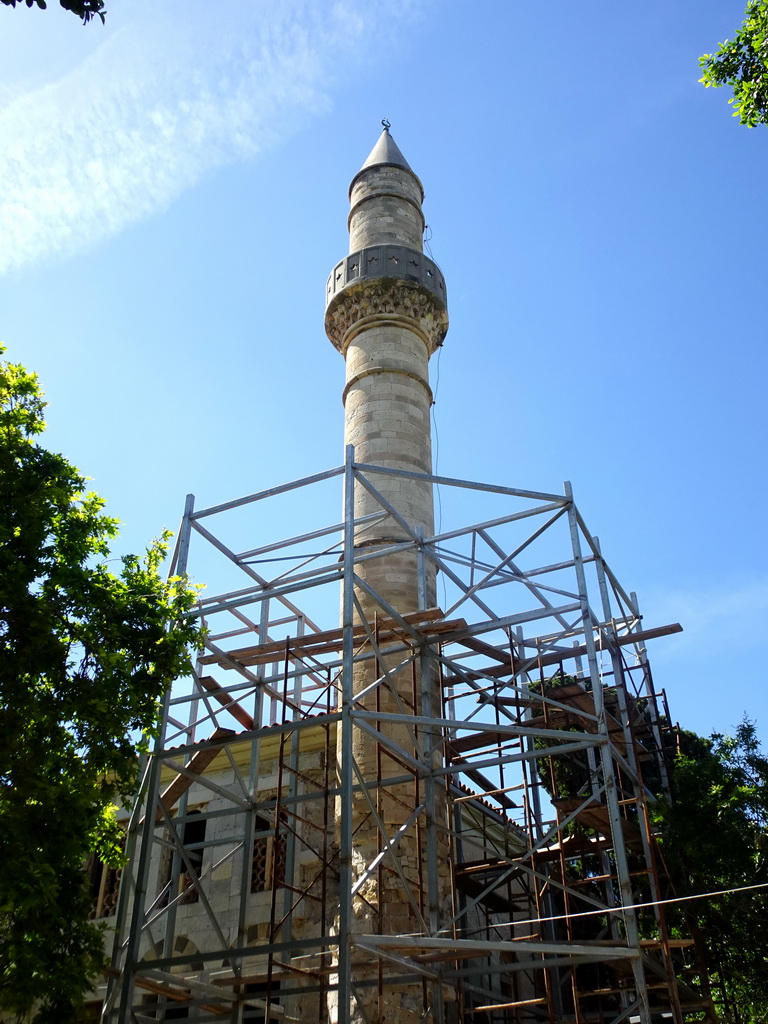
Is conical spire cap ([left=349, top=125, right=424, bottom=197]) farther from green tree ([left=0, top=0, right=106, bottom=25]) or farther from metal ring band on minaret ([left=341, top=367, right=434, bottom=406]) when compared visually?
green tree ([left=0, top=0, right=106, bottom=25])

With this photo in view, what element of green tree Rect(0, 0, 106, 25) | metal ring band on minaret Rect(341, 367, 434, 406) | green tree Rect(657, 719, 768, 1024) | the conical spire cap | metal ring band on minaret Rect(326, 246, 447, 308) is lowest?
green tree Rect(657, 719, 768, 1024)

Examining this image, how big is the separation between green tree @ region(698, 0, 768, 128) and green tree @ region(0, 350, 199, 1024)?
7710mm

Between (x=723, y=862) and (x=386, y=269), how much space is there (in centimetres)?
1154

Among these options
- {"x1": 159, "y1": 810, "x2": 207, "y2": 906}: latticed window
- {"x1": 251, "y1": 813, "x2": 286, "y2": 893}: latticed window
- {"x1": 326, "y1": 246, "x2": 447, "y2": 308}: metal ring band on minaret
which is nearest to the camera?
{"x1": 251, "y1": 813, "x2": 286, "y2": 893}: latticed window

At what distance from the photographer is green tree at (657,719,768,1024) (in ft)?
45.4

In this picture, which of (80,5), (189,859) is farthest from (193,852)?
(80,5)

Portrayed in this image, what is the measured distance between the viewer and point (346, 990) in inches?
372

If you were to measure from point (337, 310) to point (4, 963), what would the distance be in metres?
12.9

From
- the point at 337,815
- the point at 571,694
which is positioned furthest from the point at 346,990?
the point at 571,694

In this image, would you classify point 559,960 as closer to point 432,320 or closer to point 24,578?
point 24,578

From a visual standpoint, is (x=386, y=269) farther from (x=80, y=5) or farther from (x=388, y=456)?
(x=80, y=5)

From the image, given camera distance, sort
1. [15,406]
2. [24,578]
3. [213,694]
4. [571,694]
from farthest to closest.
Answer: [571,694] → [213,694] → [15,406] → [24,578]

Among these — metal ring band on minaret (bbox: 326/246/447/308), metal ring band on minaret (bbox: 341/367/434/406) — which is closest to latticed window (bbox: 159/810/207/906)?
metal ring band on minaret (bbox: 341/367/434/406)

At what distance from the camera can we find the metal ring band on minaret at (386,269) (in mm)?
19125
